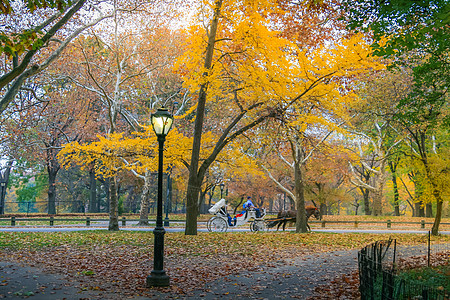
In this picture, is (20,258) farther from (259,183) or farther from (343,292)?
(259,183)

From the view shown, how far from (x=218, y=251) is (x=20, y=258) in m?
5.83

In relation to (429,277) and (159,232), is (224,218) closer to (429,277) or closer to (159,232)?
(159,232)

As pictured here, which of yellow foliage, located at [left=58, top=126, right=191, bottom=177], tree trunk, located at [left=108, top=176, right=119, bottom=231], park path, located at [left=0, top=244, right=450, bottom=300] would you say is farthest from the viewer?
tree trunk, located at [left=108, top=176, right=119, bottom=231]

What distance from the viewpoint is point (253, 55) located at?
16.6 meters

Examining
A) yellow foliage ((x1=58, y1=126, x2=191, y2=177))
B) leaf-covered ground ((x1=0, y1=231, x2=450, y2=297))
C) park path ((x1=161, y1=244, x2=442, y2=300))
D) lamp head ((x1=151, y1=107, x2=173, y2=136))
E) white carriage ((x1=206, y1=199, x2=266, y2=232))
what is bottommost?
park path ((x1=161, y1=244, x2=442, y2=300))

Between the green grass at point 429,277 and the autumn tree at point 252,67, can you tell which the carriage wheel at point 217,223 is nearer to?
the autumn tree at point 252,67

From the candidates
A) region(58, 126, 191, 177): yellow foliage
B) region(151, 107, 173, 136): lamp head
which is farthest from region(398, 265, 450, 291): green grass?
region(58, 126, 191, 177): yellow foliage

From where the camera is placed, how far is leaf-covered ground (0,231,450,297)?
9031mm

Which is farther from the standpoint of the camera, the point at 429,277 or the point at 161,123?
the point at 161,123

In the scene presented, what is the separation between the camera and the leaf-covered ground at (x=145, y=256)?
9031mm

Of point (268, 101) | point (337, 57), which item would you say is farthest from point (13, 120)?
point (337, 57)

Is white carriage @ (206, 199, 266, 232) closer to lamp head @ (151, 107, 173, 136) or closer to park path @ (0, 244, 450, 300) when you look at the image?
park path @ (0, 244, 450, 300)

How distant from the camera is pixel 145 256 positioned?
12359mm

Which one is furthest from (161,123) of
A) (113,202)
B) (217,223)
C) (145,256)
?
(113,202)
